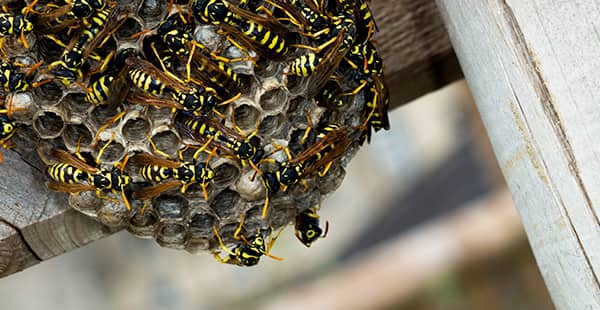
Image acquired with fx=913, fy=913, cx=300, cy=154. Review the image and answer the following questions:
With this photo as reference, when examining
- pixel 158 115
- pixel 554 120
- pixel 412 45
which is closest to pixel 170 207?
pixel 158 115

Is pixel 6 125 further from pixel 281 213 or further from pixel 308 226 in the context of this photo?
pixel 308 226

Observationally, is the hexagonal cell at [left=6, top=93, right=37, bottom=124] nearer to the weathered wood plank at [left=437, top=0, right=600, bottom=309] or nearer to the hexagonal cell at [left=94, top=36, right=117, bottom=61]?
the hexagonal cell at [left=94, top=36, right=117, bottom=61]

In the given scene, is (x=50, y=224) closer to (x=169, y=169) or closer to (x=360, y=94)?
(x=169, y=169)

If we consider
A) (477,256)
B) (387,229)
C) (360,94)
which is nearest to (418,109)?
(387,229)

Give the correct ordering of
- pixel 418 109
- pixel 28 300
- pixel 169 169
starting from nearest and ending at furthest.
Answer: pixel 169 169 → pixel 28 300 → pixel 418 109

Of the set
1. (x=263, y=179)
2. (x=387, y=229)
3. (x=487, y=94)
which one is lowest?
(x=387, y=229)

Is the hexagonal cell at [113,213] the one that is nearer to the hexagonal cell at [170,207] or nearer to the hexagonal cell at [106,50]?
the hexagonal cell at [170,207]
